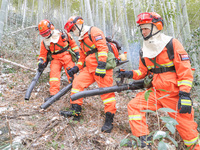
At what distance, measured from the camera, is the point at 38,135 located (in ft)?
7.97

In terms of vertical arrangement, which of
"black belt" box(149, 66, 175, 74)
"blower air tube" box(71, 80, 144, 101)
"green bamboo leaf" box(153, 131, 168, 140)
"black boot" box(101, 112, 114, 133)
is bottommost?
"black boot" box(101, 112, 114, 133)

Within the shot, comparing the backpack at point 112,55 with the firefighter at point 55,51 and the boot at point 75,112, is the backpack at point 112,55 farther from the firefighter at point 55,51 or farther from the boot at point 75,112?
the firefighter at point 55,51

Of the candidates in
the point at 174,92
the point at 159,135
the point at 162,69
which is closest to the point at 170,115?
the point at 174,92

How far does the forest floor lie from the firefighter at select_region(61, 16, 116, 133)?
225 millimetres

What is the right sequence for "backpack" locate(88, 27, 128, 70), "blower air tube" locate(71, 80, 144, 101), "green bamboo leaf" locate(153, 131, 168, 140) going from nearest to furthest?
"green bamboo leaf" locate(153, 131, 168, 140)
"blower air tube" locate(71, 80, 144, 101)
"backpack" locate(88, 27, 128, 70)

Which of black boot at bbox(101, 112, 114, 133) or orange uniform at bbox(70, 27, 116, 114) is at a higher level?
orange uniform at bbox(70, 27, 116, 114)

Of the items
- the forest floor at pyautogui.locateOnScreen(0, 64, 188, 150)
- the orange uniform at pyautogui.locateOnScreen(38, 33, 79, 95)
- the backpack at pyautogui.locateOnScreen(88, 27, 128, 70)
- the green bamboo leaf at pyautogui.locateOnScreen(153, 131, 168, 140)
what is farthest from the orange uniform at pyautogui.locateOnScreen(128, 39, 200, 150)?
the orange uniform at pyautogui.locateOnScreen(38, 33, 79, 95)

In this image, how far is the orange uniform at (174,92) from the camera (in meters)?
2.23

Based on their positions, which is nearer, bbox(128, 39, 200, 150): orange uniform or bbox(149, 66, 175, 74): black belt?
bbox(128, 39, 200, 150): orange uniform

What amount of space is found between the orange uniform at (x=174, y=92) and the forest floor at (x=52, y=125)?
25 centimetres

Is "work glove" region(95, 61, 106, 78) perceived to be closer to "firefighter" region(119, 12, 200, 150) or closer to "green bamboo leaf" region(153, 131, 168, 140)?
"firefighter" region(119, 12, 200, 150)

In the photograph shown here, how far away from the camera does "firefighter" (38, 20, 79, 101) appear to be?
13.6 feet

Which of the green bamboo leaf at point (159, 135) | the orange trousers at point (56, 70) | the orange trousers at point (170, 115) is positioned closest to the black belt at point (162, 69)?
the orange trousers at point (170, 115)

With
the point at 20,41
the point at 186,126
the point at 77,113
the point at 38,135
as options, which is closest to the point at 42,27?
the point at 77,113
